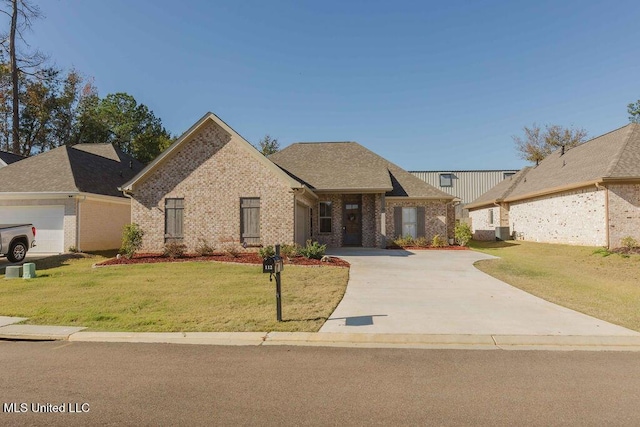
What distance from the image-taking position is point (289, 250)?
1479 centimetres

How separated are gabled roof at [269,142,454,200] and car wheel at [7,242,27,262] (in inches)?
526

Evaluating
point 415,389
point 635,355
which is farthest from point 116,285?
point 635,355

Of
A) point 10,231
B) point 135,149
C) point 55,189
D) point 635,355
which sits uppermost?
point 135,149

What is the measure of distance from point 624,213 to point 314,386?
18875 millimetres

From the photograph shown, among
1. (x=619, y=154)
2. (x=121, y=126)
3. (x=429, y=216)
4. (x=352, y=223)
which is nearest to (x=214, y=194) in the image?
(x=352, y=223)

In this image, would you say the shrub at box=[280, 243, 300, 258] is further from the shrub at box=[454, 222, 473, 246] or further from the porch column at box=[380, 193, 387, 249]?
the shrub at box=[454, 222, 473, 246]

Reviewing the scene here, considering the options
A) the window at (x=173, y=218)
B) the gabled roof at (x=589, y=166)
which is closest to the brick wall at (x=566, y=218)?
Result: the gabled roof at (x=589, y=166)

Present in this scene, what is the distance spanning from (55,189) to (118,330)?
1503 cm

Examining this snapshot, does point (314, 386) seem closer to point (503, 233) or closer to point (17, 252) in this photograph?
point (17, 252)

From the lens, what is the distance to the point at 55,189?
17.7 metres

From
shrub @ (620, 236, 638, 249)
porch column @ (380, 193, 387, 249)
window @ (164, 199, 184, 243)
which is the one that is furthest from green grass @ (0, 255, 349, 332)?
shrub @ (620, 236, 638, 249)

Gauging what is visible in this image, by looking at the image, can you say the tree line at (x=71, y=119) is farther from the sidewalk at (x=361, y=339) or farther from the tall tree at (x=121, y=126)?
the sidewalk at (x=361, y=339)

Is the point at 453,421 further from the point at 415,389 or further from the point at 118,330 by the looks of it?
the point at 118,330

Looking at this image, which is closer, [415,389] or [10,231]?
[415,389]
